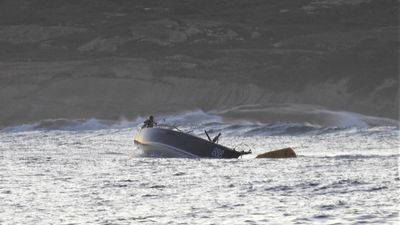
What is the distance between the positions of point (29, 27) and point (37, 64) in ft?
67.2

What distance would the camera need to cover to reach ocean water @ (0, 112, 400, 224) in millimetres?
20547

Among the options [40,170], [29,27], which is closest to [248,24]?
[29,27]

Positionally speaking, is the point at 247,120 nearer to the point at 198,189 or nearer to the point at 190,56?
the point at 190,56

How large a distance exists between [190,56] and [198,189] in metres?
97.4

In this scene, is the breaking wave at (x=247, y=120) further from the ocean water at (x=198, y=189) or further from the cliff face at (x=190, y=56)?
the ocean water at (x=198, y=189)

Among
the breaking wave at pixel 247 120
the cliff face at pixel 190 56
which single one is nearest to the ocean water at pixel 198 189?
the breaking wave at pixel 247 120

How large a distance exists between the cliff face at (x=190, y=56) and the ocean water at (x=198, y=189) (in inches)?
2303

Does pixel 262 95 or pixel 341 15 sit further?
pixel 341 15

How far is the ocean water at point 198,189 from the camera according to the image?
20.5 metres

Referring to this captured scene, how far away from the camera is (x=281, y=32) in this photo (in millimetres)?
132375

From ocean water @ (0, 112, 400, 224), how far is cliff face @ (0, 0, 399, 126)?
5851 centimetres

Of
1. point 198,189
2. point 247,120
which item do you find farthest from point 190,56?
point 198,189

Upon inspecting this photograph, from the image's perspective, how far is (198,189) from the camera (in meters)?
25.2

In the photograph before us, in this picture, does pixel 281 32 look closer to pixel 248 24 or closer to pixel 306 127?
pixel 248 24
